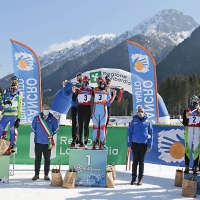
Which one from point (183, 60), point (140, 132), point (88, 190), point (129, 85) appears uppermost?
point (183, 60)

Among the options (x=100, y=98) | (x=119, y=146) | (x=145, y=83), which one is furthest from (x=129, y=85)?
(x=100, y=98)

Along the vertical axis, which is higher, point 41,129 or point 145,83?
point 145,83

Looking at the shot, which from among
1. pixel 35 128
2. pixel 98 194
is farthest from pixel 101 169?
pixel 35 128

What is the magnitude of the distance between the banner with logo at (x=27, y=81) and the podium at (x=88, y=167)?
708 cm

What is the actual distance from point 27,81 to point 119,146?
6107 millimetres

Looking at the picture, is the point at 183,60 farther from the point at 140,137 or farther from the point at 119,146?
the point at 140,137

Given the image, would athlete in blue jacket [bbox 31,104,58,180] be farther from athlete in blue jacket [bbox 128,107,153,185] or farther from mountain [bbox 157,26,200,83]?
mountain [bbox 157,26,200,83]

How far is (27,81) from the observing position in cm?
1229

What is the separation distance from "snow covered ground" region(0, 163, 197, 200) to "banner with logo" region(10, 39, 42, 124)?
18.7 feet

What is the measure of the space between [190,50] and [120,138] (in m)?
139

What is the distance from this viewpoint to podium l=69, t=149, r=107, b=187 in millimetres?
5605

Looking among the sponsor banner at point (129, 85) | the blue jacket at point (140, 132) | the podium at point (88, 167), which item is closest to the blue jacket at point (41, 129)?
the podium at point (88, 167)

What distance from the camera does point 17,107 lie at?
6.18 metres

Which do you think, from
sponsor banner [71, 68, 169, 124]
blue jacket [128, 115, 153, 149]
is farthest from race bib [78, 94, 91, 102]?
sponsor banner [71, 68, 169, 124]
